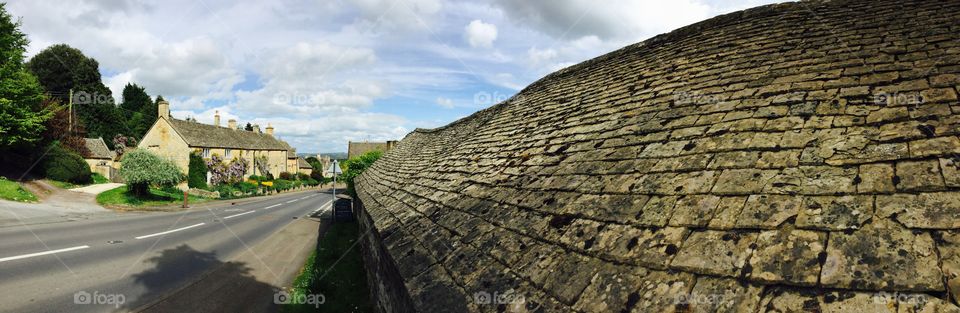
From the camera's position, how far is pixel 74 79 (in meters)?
54.2

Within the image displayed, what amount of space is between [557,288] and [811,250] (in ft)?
4.24

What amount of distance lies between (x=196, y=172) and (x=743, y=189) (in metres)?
48.9

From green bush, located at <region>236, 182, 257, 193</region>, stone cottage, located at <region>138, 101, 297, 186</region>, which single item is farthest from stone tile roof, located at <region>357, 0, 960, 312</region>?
green bush, located at <region>236, 182, 257, 193</region>

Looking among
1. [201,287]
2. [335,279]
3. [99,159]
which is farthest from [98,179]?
[335,279]

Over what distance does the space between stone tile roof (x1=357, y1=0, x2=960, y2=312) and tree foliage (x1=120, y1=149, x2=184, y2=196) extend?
93.9ft

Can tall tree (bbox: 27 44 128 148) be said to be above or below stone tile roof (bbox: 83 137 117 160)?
above

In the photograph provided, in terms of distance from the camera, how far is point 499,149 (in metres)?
7.02

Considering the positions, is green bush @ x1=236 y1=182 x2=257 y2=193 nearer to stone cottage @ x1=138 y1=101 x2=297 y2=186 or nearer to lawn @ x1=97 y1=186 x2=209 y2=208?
stone cottage @ x1=138 y1=101 x2=297 y2=186

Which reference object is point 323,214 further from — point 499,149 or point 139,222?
point 499,149

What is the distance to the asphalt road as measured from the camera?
8.48m

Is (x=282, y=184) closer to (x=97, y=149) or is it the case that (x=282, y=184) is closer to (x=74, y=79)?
(x=97, y=149)

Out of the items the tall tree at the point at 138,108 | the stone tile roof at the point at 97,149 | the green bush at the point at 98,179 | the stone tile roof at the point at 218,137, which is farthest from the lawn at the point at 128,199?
the tall tree at the point at 138,108

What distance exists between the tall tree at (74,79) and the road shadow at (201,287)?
194ft

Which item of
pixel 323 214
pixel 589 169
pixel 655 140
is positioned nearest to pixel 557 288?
pixel 589 169
